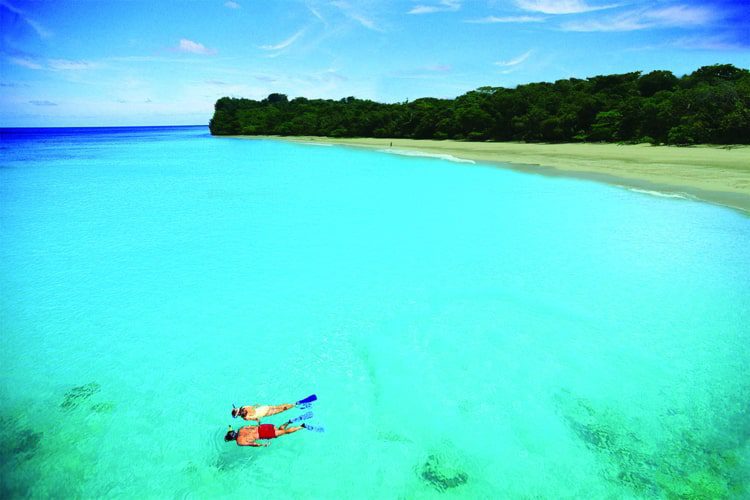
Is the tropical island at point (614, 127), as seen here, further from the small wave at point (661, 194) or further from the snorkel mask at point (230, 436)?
the snorkel mask at point (230, 436)

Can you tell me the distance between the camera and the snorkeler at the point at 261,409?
18.3ft

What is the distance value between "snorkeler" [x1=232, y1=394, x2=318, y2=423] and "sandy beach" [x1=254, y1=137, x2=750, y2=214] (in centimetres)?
1757

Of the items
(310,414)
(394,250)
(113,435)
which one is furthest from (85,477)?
(394,250)

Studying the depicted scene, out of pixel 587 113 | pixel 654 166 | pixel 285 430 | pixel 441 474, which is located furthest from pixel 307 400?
pixel 587 113

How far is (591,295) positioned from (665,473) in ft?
17.5

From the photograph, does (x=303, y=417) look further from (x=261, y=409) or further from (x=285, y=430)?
(x=261, y=409)

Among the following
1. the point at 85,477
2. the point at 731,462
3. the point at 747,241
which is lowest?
the point at 85,477

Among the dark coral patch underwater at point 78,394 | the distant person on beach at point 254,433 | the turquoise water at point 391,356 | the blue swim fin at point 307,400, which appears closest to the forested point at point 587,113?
the turquoise water at point 391,356

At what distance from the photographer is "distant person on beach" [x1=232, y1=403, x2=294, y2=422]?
5.57m

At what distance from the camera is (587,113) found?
4228 cm

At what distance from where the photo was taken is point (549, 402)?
593 cm

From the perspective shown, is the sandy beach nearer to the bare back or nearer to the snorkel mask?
the bare back

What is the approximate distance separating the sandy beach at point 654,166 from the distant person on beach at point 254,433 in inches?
713

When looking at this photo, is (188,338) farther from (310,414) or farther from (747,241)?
(747,241)
